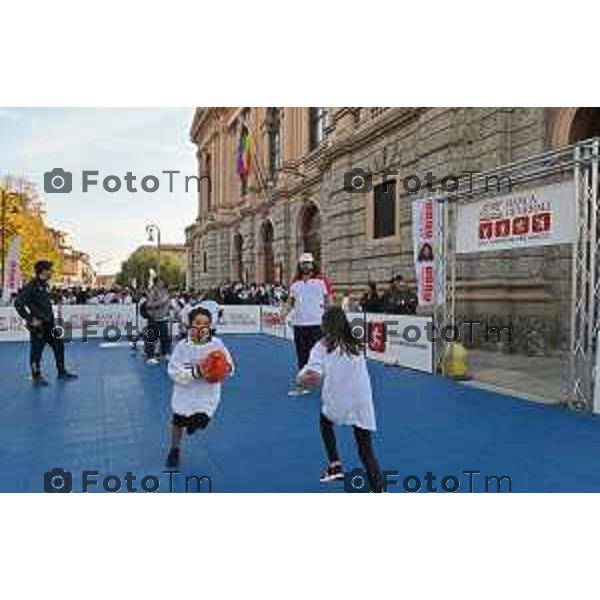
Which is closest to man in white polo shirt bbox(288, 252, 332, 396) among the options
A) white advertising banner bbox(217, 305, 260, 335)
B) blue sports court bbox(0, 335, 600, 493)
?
blue sports court bbox(0, 335, 600, 493)

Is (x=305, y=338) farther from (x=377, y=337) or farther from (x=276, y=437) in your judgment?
(x=377, y=337)

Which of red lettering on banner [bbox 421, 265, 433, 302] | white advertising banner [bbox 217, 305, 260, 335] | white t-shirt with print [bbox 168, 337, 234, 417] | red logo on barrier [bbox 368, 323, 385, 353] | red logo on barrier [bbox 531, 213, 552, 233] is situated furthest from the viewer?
white advertising banner [bbox 217, 305, 260, 335]

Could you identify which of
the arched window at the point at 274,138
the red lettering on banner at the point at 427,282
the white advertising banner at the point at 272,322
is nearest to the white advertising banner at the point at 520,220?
the red lettering on banner at the point at 427,282

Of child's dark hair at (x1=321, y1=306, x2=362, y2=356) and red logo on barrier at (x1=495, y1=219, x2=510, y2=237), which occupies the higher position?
red logo on barrier at (x1=495, y1=219, x2=510, y2=237)

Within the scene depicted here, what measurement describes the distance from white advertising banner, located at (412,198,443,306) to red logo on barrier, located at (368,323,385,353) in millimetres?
1482

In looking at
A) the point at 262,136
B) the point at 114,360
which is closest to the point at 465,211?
the point at 114,360

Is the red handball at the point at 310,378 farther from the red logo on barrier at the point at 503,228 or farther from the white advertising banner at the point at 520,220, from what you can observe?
the red logo on barrier at the point at 503,228

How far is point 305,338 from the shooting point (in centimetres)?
905

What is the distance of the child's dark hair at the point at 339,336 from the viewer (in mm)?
4836

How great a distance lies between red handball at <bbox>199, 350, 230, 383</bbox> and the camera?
5.26 metres

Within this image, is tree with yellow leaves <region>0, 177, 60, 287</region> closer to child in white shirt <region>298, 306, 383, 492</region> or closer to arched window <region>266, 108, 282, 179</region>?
arched window <region>266, 108, 282, 179</region>

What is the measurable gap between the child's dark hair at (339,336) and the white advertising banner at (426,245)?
6.77 m

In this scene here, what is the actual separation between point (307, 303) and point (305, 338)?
1.69 ft
